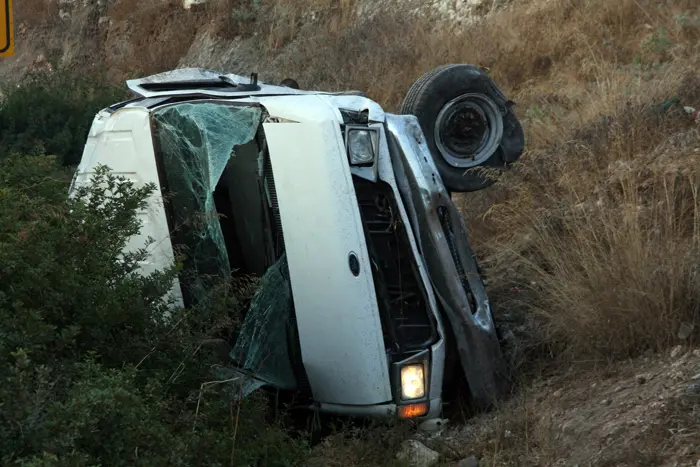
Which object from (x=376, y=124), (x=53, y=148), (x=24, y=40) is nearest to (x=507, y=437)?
(x=376, y=124)

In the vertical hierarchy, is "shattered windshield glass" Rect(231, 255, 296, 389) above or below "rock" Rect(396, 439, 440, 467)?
above

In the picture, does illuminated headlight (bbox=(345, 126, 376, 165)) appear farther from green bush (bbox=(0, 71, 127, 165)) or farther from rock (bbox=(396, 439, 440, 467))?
green bush (bbox=(0, 71, 127, 165))

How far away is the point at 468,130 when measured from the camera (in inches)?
259

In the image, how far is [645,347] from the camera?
541cm

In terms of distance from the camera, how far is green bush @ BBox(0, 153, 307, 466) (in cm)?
372

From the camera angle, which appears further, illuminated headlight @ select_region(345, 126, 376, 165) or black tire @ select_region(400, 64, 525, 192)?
black tire @ select_region(400, 64, 525, 192)

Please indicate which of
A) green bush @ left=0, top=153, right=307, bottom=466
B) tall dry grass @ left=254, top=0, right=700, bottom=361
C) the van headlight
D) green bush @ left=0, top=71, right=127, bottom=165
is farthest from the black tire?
green bush @ left=0, top=71, right=127, bottom=165

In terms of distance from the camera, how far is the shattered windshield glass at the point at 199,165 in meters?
5.68

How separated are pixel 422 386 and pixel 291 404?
67 centimetres

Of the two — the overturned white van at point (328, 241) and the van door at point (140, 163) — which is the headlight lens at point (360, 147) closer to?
the overturned white van at point (328, 241)

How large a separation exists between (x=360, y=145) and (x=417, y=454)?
1553mm

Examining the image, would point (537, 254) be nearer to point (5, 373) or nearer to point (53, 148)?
point (5, 373)

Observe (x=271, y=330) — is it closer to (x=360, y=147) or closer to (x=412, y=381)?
(x=412, y=381)

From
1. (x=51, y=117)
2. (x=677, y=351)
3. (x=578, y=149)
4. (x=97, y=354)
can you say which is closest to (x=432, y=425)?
(x=677, y=351)
